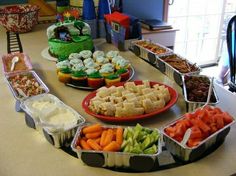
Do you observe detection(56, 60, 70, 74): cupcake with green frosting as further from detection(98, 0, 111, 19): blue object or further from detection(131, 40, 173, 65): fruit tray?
detection(98, 0, 111, 19): blue object

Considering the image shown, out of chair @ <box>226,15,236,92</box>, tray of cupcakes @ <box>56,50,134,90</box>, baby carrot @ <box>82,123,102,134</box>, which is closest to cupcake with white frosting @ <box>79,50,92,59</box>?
tray of cupcakes @ <box>56,50,134,90</box>

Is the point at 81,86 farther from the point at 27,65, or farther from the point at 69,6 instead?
the point at 69,6

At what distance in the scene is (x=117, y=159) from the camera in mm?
751

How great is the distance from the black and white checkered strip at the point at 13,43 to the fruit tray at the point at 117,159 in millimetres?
1013

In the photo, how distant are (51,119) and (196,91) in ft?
1.59

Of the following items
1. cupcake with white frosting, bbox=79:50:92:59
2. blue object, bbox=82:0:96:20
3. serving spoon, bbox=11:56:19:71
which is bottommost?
serving spoon, bbox=11:56:19:71

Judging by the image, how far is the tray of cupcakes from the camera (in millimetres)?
1164

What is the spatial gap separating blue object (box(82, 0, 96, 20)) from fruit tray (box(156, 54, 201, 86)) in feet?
1.93

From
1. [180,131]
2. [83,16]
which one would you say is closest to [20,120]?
[180,131]

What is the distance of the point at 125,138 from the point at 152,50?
72cm

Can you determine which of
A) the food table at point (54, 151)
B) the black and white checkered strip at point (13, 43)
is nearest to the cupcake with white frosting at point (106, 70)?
the food table at point (54, 151)

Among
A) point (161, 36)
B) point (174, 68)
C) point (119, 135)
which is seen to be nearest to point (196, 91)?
point (174, 68)

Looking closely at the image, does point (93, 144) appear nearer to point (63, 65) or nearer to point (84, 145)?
point (84, 145)

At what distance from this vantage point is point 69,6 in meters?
1.89
